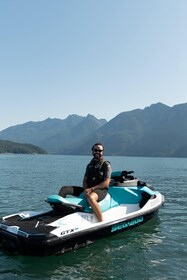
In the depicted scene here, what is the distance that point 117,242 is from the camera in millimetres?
11312

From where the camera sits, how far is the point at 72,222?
32.4ft

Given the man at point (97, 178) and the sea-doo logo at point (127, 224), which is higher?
the man at point (97, 178)

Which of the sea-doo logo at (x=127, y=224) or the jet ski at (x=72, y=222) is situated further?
the sea-doo logo at (x=127, y=224)

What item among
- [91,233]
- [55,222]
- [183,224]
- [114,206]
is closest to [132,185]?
[114,206]

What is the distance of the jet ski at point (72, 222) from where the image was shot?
29.8ft

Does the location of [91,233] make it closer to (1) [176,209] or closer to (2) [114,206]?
(2) [114,206]

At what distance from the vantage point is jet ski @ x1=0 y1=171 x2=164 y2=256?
9.09 m

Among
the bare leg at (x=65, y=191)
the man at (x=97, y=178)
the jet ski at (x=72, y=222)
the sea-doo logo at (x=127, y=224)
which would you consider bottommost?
the sea-doo logo at (x=127, y=224)

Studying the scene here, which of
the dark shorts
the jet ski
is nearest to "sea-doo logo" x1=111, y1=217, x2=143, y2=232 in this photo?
the jet ski

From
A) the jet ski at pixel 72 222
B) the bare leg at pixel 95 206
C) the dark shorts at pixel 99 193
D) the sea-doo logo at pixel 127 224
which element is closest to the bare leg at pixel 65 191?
the dark shorts at pixel 99 193

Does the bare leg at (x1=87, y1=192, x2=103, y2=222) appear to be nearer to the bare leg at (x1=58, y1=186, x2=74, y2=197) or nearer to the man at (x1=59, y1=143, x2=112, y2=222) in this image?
the man at (x1=59, y1=143, x2=112, y2=222)

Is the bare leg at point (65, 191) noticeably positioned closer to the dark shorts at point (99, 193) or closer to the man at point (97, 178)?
the man at point (97, 178)

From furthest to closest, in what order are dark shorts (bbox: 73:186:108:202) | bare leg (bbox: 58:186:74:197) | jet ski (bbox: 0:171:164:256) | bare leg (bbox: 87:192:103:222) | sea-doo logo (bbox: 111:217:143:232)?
1. bare leg (bbox: 58:186:74:197)
2. sea-doo logo (bbox: 111:217:143:232)
3. dark shorts (bbox: 73:186:108:202)
4. bare leg (bbox: 87:192:103:222)
5. jet ski (bbox: 0:171:164:256)

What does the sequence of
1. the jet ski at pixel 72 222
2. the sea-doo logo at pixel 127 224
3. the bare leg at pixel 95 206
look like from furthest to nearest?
1. the sea-doo logo at pixel 127 224
2. the bare leg at pixel 95 206
3. the jet ski at pixel 72 222
